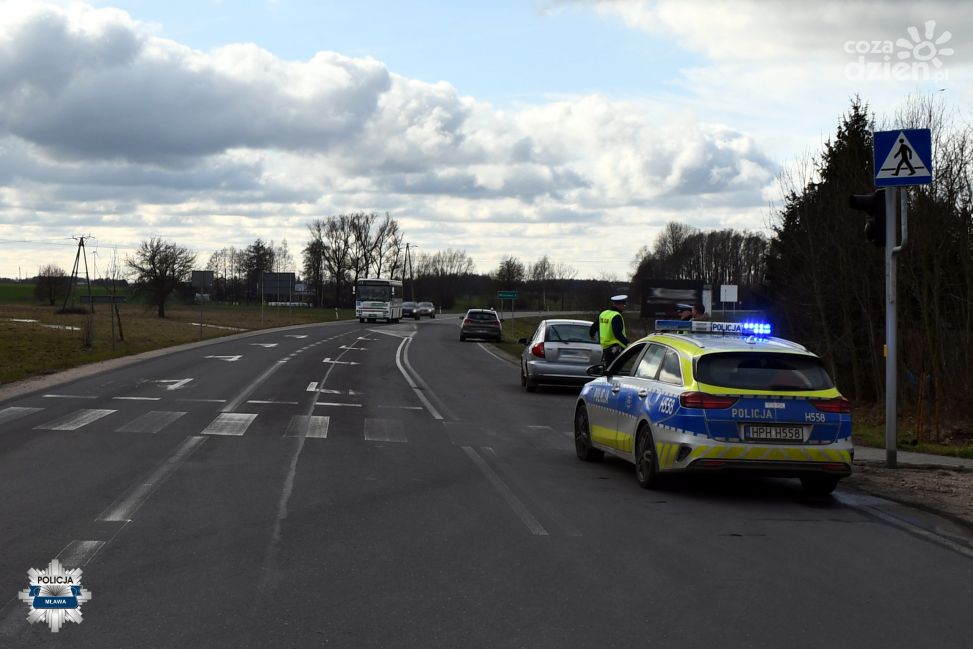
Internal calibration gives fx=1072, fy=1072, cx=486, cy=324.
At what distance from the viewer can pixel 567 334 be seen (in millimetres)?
23438

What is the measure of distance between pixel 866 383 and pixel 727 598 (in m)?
22.7

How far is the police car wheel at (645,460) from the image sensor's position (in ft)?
32.7

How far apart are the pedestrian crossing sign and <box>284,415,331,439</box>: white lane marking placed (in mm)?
7429

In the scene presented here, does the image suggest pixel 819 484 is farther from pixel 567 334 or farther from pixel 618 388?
pixel 567 334

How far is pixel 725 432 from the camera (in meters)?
9.42

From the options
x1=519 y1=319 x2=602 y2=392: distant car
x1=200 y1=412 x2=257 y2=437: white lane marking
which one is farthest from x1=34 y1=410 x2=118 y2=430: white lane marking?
x1=519 y1=319 x2=602 y2=392: distant car

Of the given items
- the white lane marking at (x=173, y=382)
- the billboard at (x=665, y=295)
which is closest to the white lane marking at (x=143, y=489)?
the white lane marking at (x=173, y=382)

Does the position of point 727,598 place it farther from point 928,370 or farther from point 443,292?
point 443,292

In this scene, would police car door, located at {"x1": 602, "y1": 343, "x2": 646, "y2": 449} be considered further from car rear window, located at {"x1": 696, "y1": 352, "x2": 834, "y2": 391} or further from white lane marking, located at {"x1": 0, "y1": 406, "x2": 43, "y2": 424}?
white lane marking, located at {"x1": 0, "y1": 406, "x2": 43, "y2": 424}

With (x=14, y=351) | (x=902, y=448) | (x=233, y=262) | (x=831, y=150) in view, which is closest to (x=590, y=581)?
(x=902, y=448)

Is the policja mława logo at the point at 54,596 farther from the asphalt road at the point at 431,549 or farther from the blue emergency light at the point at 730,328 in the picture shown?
the blue emergency light at the point at 730,328

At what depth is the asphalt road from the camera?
5367 millimetres

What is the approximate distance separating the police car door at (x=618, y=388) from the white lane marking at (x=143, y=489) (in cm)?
449

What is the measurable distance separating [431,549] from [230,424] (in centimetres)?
838
